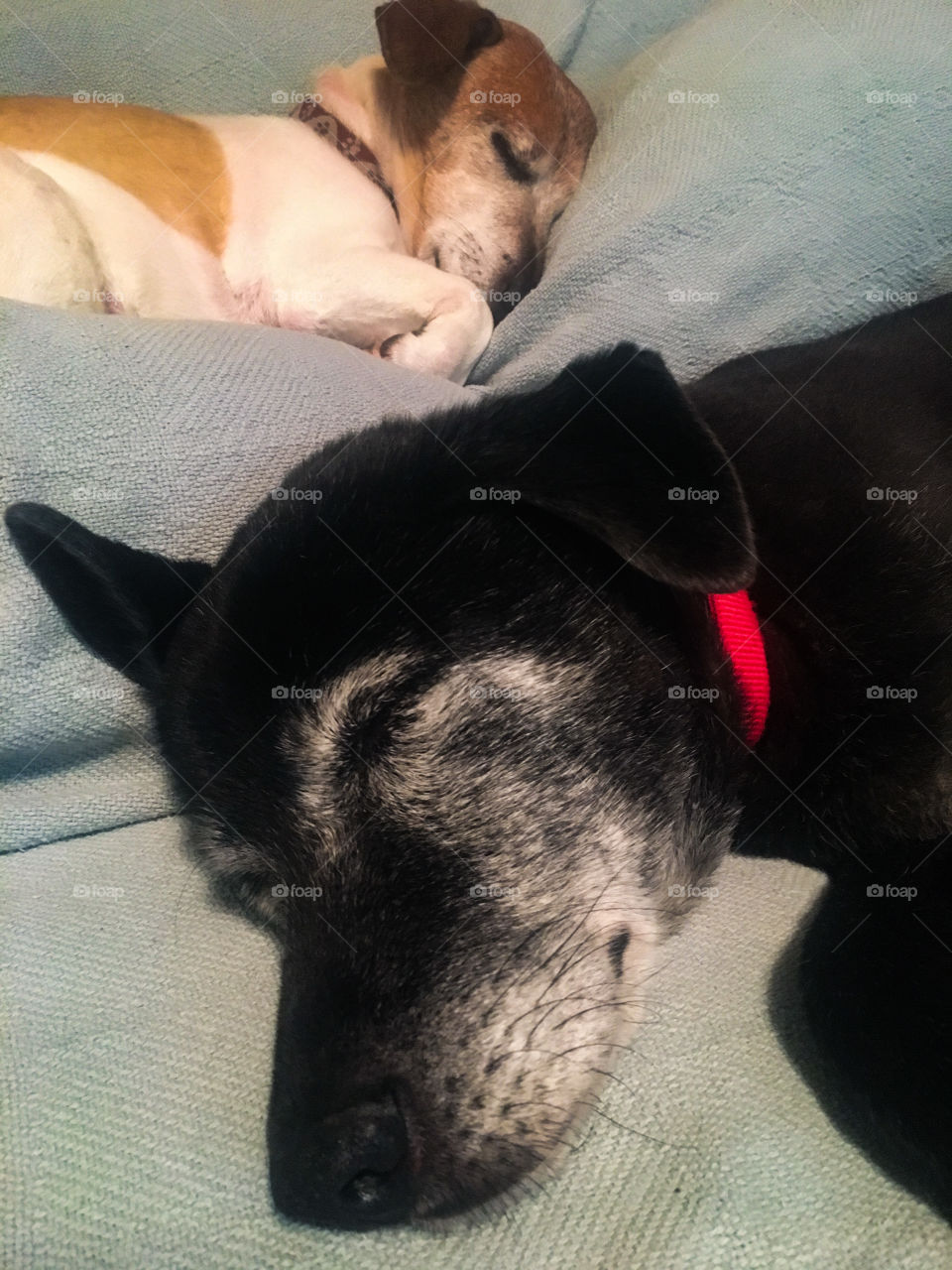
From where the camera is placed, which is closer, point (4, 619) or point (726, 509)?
point (726, 509)

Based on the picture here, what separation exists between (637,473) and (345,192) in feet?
6.54

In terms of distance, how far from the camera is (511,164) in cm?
260

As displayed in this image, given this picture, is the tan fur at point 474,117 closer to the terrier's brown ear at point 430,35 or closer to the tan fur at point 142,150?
the terrier's brown ear at point 430,35

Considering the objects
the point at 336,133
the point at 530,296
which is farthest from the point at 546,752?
the point at 336,133

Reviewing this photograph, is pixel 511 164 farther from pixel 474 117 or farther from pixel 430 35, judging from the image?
pixel 430 35

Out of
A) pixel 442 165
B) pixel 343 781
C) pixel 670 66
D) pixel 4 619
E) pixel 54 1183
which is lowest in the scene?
pixel 54 1183

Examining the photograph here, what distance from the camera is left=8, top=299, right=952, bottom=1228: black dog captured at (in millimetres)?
980

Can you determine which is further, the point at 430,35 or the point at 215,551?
the point at 430,35

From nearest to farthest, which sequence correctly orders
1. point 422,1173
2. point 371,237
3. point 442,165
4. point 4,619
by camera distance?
1. point 422,1173
2. point 4,619
3. point 371,237
4. point 442,165

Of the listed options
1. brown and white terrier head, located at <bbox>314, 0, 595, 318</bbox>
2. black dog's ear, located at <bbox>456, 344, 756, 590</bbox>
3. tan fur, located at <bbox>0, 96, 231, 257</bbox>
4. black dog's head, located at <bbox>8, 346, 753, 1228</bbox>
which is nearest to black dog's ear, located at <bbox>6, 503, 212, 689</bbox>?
black dog's head, located at <bbox>8, 346, 753, 1228</bbox>

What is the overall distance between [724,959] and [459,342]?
1.63 metres

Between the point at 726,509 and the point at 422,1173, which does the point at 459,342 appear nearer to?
the point at 726,509

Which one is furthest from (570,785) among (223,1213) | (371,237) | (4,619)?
(371,237)

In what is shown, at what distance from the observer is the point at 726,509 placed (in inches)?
42.8
